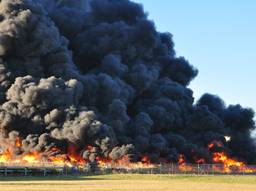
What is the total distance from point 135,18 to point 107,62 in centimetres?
2051

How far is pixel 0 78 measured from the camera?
4257 inches

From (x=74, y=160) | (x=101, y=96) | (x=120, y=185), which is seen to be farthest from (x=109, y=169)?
(x=120, y=185)

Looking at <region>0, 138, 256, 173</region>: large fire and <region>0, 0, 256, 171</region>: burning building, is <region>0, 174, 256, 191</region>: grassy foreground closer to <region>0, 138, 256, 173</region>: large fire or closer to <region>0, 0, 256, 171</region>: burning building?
<region>0, 138, 256, 173</region>: large fire

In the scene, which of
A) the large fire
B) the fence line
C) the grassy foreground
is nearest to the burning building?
the large fire

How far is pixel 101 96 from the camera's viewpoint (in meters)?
→ 112

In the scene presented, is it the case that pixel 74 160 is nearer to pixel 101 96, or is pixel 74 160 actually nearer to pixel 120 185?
pixel 101 96

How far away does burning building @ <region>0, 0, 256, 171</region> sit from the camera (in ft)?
330

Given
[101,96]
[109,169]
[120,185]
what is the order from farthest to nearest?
[101,96] → [109,169] → [120,185]

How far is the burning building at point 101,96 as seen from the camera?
100m

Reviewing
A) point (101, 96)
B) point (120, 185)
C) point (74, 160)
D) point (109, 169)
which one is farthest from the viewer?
point (101, 96)

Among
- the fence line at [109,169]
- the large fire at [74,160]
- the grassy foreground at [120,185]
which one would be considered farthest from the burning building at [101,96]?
the grassy foreground at [120,185]

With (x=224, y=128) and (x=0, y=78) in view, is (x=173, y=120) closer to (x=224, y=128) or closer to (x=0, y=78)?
(x=224, y=128)

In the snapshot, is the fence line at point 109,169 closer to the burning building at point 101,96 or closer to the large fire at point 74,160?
the large fire at point 74,160

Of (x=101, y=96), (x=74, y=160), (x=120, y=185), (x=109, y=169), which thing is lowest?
(x=120, y=185)
